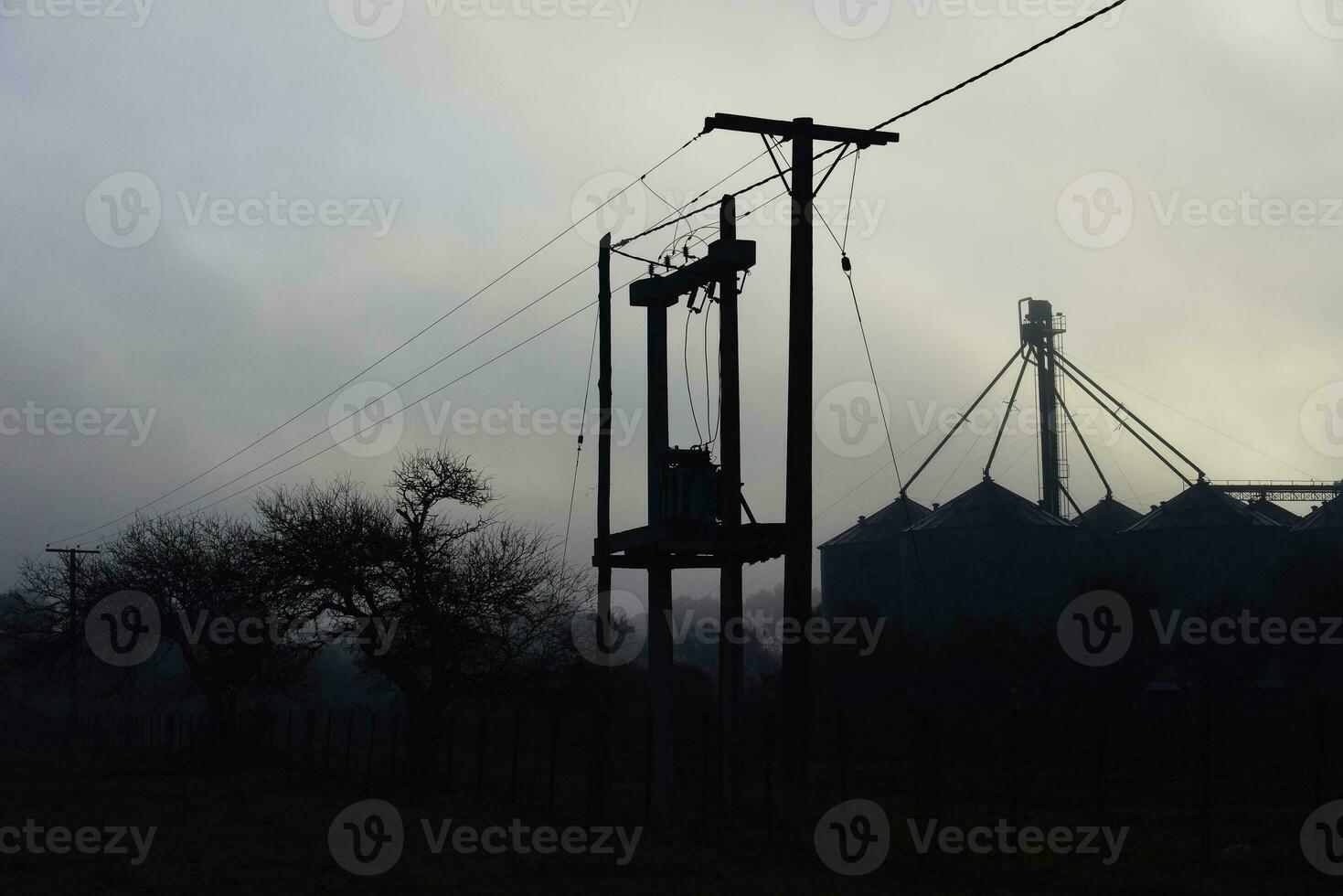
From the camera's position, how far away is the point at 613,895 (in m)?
13.7

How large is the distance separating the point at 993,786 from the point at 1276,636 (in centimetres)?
2295

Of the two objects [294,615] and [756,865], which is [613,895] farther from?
[294,615]

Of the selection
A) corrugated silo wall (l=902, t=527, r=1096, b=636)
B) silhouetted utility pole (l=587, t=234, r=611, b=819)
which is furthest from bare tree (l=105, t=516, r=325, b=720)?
corrugated silo wall (l=902, t=527, r=1096, b=636)

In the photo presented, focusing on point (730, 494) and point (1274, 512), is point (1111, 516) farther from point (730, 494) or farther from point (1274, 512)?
point (730, 494)

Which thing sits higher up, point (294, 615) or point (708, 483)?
point (708, 483)

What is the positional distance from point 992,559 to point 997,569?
2.04ft

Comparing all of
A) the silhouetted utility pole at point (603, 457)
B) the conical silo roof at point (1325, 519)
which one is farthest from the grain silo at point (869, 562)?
the silhouetted utility pole at point (603, 457)

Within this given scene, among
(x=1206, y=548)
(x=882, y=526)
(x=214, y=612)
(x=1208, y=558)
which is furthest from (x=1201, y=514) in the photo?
(x=214, y=612)

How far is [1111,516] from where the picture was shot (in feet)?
280

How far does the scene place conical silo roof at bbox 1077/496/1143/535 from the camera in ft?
273

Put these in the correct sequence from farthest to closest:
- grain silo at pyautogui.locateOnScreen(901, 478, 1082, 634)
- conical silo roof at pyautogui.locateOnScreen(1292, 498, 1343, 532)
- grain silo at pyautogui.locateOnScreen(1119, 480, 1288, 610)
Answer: grain silo at pyautogui.locateOnScreen(901, 478, 1082, 634), conical silo roof at pyautogui.locateOnScreen(1292, 498, 1343, 532), grain silo at pyautogui.locateOnScreen(1119, 480, 1288, 610)

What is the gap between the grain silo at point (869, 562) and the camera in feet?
258

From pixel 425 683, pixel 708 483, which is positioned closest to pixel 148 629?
pixel 425 683

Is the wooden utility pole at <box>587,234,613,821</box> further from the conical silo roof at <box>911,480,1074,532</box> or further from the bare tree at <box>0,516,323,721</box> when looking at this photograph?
the conical silo roof at <box>911,480,1074,532</box>
